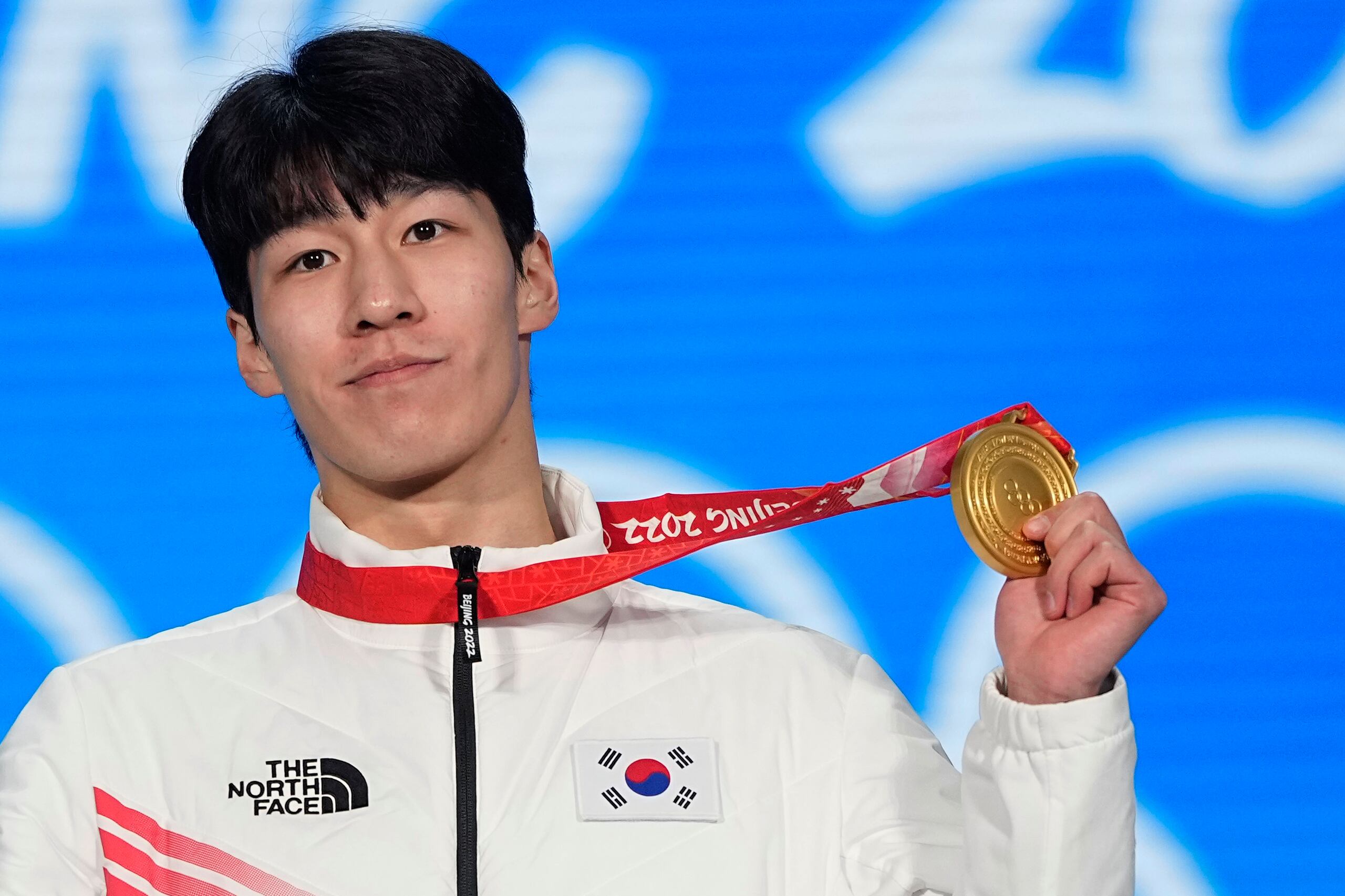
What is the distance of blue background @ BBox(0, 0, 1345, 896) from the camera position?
2.87 meters

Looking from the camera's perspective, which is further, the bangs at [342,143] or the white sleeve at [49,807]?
the bangs at [342,143]

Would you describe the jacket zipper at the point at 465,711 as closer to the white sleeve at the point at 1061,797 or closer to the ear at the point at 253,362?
the ear at the point at 253,362

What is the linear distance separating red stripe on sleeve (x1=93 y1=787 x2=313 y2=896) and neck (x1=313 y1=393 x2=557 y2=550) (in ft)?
1.42

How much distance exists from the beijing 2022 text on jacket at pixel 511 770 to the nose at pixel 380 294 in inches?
10.7

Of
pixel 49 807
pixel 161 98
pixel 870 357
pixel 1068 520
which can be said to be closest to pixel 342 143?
pixel 49 807

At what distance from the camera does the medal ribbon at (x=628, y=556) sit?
1869 millimetres

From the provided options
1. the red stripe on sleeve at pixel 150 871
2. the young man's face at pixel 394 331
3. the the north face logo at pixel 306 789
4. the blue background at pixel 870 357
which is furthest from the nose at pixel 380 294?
the blue background at pixel 870 357

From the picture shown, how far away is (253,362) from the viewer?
6.89 feet

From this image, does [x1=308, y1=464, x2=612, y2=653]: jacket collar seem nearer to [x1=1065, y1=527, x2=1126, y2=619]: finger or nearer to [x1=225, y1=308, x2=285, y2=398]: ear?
[x1=225, y1=308, x2=285, y2=398]: ear

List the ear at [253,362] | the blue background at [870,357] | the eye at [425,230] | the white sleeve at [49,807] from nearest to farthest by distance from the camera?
the white sleeve at [49,807]
the eye at [425,230]
the ear at [253,362]
the blue background at [870,357]

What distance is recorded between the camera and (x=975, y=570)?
9.33 ft

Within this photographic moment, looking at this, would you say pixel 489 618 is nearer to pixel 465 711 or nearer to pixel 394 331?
pixel 465 711

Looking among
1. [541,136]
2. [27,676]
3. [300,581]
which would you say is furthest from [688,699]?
[27,676]

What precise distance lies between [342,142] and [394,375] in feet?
1.03
